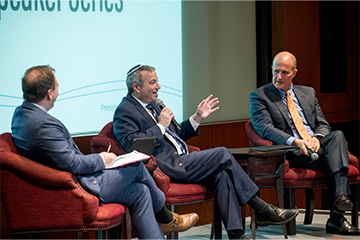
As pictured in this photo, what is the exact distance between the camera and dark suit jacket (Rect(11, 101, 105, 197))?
Result: 9.27ft

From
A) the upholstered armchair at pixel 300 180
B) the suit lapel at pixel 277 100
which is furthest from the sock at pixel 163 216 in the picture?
the suit lapel at pixel 277 100

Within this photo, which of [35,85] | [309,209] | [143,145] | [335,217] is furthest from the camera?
[309,209]

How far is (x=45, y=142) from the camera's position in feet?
9.25

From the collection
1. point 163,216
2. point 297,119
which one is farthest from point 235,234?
point 297,119

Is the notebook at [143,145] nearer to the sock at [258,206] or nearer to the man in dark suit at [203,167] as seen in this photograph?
the man in dark suit at [203,167]

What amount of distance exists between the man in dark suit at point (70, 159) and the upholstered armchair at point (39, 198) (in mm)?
79

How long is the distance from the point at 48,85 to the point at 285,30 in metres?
3.49

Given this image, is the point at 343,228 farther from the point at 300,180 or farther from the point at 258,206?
the point at 258,206

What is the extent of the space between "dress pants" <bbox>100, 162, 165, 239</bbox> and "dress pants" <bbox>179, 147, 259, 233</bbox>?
2.01 ft

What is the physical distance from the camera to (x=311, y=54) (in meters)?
6.08

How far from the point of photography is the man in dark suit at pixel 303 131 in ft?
14.0

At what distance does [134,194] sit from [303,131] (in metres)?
2.03

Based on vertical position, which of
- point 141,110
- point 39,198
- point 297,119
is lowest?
point 39,198

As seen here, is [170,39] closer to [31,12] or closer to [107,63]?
[107,63]
